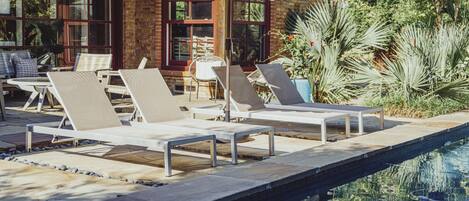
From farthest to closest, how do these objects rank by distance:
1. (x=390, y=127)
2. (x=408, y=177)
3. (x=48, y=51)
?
(x=48, y=51) → (x=390, y=127) → (x=408, y=177)

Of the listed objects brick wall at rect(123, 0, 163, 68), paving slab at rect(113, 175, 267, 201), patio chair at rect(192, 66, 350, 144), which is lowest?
paving slab at rect(113, 175, 267, 201)

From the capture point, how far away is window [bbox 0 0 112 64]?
1281 centimetres

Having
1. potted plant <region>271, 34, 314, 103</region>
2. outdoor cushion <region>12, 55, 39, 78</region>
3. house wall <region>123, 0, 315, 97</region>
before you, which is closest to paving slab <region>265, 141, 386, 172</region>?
potted plant <region>271, 34, 314, 103</region>

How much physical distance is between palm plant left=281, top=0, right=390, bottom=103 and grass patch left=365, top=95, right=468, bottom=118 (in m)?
0.54

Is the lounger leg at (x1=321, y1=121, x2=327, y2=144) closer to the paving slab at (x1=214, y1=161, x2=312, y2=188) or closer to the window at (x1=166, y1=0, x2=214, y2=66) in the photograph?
the paving slab at (x1=214, y1=161, x2=312, y2=188)

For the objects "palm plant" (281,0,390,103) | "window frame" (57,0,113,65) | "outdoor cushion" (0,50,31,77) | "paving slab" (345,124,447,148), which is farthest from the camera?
A: "window frame" (57,0,113,65)

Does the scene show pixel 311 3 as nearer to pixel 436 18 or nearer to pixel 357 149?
pixel 436 18

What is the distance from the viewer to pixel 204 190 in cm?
504

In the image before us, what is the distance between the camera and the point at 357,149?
7.16 m

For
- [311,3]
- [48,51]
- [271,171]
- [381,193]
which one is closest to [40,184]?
[271,171]

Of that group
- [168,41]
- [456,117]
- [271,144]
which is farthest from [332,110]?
[168,41]

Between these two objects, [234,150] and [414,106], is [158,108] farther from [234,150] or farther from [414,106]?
[414,106]

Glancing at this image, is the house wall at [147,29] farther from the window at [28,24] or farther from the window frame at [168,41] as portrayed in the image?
the window at [28,24]

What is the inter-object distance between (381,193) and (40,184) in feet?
9.75
